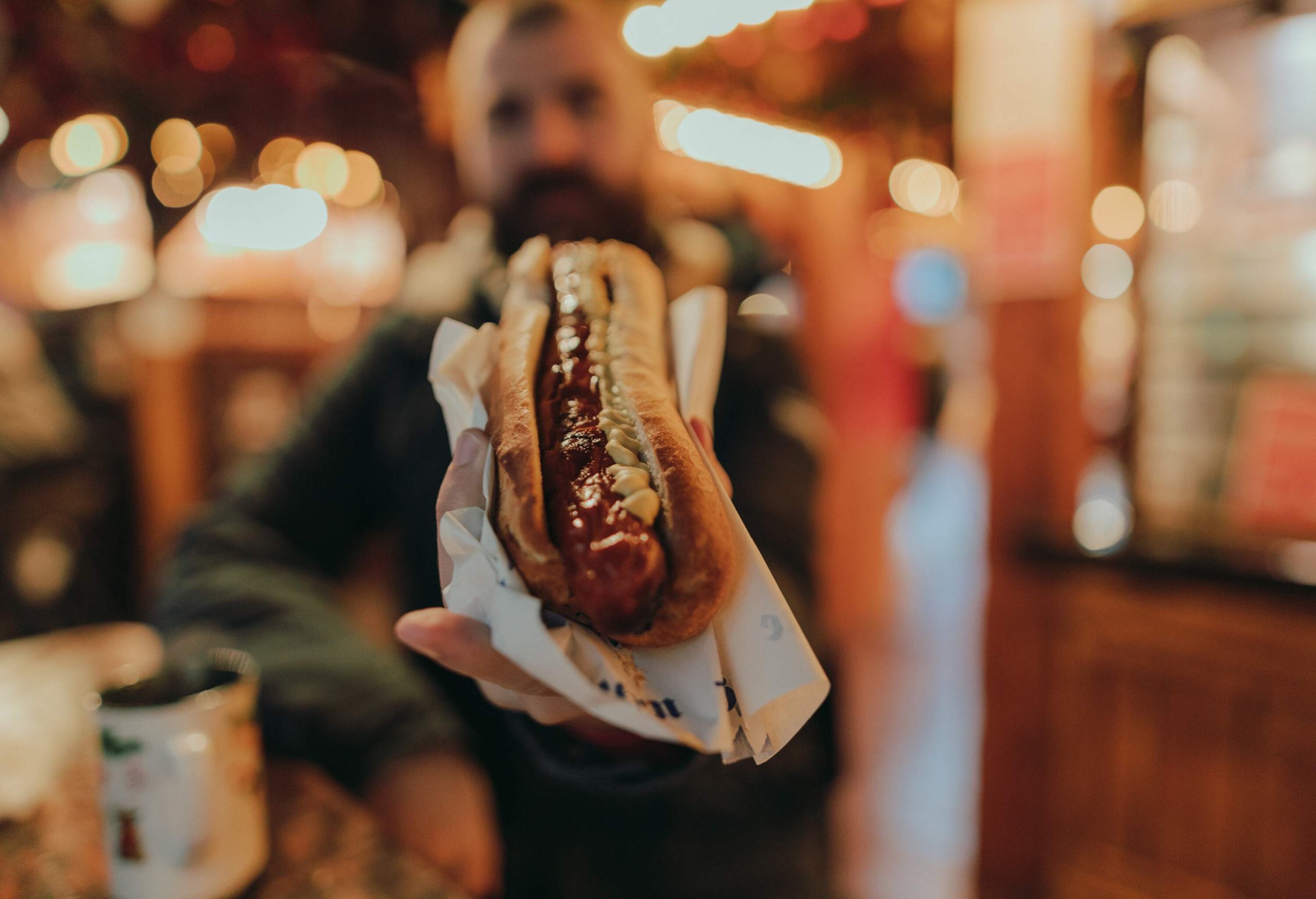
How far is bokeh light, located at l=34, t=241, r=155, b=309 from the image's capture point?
17.2 ft

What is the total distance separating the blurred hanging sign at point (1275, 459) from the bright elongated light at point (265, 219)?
5.10 meters

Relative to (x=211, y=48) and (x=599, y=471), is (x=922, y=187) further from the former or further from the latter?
(x=599, y=471)

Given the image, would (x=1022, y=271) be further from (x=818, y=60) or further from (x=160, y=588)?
(x=160, y=588)

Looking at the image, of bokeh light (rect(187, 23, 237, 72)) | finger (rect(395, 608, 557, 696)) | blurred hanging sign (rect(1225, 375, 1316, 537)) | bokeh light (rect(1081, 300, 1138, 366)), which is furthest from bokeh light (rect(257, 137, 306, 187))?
bokeh light (rect(1081, 300, 1138, 366))

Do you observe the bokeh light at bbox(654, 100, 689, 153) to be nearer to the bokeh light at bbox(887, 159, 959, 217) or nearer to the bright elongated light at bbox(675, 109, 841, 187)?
the bright elongated light at bbox(675, 109, 841, 187)

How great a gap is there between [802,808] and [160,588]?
0.94m

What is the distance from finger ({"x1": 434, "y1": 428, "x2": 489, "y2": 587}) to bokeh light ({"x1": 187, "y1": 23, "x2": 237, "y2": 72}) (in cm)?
262

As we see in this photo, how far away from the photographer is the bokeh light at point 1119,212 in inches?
89.5

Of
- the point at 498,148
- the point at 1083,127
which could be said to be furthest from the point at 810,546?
the point at 1083,127

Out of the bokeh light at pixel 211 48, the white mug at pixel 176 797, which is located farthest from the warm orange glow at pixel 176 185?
the white mug at pixel 176 797

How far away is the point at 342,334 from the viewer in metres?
3.85

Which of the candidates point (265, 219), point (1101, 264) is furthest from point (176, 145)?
point (1101, 264)

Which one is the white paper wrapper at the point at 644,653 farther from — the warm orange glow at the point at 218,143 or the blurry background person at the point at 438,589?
the warm orange glow at the point at 218,143

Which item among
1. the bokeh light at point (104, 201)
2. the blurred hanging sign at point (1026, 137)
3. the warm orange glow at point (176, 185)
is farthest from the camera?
the bokeh light at point (104, 201)
